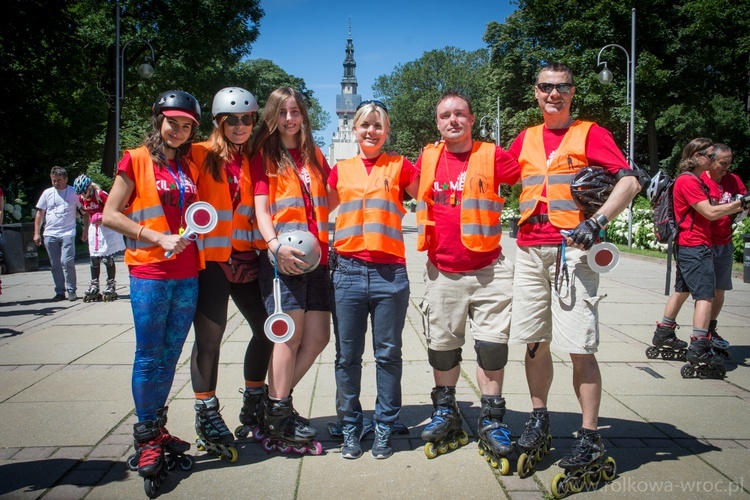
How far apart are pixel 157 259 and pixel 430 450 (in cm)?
185

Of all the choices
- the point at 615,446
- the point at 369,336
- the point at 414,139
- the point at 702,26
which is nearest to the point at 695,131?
the point at 702,26

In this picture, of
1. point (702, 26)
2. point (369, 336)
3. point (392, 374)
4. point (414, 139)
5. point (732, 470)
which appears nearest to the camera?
point (732, 470)

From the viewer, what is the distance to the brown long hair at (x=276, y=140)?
3545 mm

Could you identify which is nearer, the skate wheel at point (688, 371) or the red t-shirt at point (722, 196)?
the skate wheel at point (688, 371)

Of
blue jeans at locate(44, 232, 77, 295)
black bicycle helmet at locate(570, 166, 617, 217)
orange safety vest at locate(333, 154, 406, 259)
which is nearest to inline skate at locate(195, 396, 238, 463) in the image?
orange safety vest at locate(333, 154, 406, 259)

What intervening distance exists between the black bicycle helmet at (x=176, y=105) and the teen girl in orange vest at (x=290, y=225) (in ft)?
1.37

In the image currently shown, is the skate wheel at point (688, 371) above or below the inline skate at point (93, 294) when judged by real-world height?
below

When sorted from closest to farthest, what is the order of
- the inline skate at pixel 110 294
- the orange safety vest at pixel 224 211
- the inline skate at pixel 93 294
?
the orange safety vest at pixel 224 211
the inline skate at pixel 93 294
the inline skate at pixel 110 294

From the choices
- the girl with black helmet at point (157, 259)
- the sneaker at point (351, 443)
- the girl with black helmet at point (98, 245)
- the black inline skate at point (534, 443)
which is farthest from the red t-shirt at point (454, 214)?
the girl with black helmet at point (98, 245)

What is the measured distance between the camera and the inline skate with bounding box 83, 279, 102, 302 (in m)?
9.09

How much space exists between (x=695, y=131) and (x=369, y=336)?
1230 inches

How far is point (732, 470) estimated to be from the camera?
325 cm

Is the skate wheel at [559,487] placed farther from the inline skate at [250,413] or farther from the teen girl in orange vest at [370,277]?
the inline skate at [250,413]

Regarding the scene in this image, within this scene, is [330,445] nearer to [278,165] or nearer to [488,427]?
[488,427]
